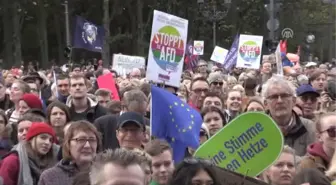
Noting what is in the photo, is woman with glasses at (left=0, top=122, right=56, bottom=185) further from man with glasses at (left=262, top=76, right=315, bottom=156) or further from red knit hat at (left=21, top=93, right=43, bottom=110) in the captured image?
man with glasses at (left=262, top=76, right=315, bottom=156)

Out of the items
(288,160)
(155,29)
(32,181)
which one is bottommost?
(32,181)

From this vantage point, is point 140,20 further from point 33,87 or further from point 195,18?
point 33,87

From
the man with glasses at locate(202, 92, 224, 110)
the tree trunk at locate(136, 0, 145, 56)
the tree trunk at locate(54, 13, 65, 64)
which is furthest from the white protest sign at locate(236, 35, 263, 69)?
the tree trunk at locate(54, 13, 65, 64)

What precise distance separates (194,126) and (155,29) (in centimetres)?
250

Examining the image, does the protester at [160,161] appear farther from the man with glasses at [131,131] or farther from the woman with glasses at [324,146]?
the woman with glasses at [324,146]

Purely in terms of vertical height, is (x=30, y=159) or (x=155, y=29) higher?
(x=155, y=29)

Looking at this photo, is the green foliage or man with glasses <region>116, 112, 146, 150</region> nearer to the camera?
man with glasses <region>116, 112, 146, 150</region>

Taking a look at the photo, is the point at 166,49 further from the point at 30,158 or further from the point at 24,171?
the point at 24,171

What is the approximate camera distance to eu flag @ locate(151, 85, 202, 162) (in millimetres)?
6264

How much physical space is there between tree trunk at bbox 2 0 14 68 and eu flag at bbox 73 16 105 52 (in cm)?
3048

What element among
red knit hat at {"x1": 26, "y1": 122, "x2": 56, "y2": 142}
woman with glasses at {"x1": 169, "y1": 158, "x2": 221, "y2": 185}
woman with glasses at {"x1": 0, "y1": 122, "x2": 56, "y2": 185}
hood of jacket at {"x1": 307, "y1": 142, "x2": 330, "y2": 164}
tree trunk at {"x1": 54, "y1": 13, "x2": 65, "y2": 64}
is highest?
woman with glasses at {"x1": 169, "y1": 158, "x2": 221, "y2": 185}

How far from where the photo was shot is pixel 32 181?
252 inches

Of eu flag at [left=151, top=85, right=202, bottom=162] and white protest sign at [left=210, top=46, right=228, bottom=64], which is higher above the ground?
eu flag at [left=151, top=85, right=202, bottom=162]

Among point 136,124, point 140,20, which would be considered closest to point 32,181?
point 136,124
